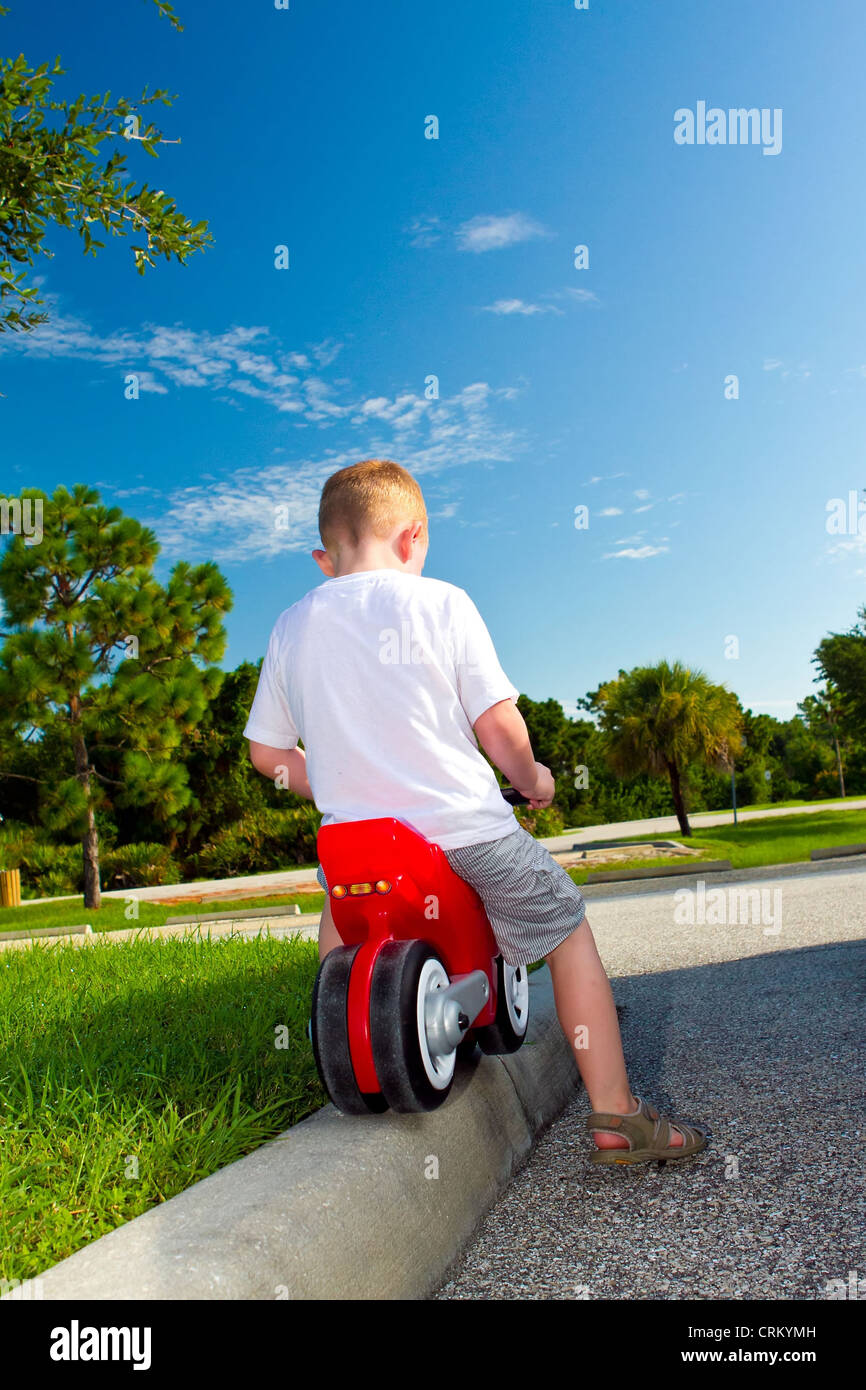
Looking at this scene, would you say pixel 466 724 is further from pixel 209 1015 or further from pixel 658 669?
pixel 658 669

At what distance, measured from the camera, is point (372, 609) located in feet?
7.46

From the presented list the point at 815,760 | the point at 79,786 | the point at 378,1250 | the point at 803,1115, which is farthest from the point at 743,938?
the point at 815,760

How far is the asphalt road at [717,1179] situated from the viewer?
6.05 ft

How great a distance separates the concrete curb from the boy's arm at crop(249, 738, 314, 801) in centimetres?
80

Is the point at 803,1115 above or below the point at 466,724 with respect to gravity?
below

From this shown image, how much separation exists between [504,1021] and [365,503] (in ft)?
4.55

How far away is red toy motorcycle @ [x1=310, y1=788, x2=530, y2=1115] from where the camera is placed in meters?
1.99

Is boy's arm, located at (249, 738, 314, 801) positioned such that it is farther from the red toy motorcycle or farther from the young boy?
the red toy motorcycle

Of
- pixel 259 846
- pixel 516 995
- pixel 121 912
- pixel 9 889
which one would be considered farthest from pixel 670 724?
pixel 516 995

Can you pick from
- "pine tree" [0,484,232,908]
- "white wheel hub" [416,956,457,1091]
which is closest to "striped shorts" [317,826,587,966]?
"white wheel hub" [416,956,457,1091]

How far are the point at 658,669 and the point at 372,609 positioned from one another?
21.9 meters

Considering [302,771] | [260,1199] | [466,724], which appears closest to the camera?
[260,1199]

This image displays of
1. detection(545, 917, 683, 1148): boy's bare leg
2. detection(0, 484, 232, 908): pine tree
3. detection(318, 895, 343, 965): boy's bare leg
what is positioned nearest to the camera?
detection(545, 917, 683, 1148): boy's bare leg

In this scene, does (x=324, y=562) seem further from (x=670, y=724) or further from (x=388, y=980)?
(x=670, y=724)
